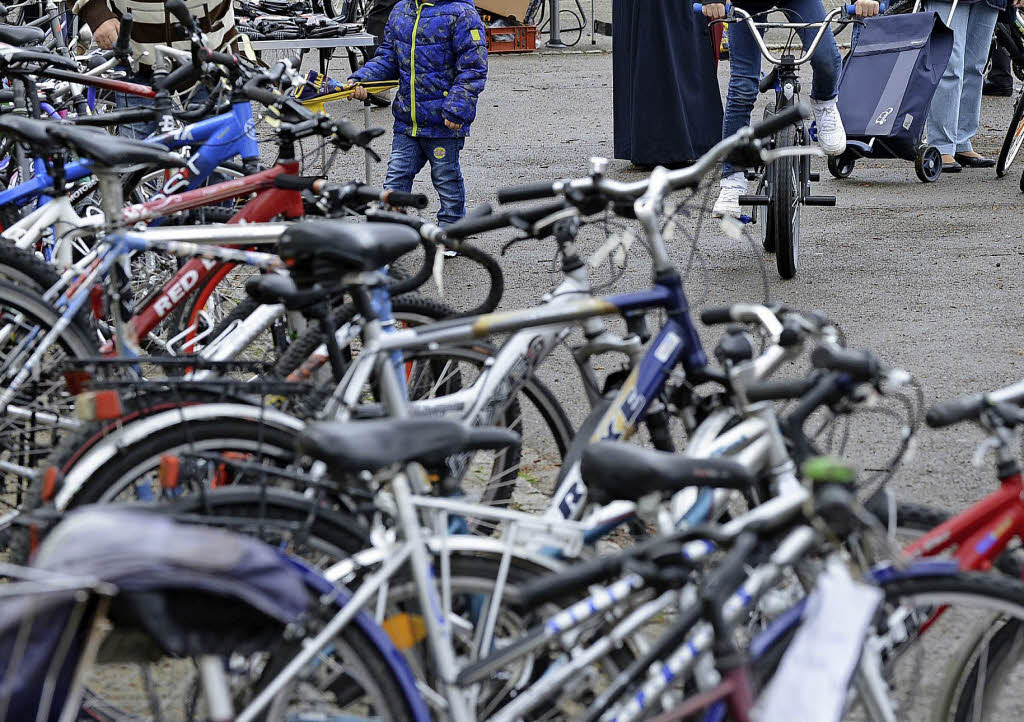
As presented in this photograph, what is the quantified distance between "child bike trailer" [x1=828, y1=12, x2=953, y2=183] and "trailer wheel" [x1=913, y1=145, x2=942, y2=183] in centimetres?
69

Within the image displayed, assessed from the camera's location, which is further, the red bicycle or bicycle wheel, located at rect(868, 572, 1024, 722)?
the red bicycle

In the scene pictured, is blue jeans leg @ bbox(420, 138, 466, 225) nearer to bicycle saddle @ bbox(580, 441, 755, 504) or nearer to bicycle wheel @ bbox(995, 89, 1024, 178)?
bicycle wheel @ bbox(995, 89, 1024, 178)

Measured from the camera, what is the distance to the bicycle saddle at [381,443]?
231 centimetres

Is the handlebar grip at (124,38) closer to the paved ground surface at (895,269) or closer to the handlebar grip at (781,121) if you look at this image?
the paved ground surface at (895,269)

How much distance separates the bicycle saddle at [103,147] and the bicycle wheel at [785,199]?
3357 millimetres

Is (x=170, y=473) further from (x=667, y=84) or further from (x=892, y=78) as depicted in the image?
(x=667, y=84)

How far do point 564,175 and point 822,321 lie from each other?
707 cm

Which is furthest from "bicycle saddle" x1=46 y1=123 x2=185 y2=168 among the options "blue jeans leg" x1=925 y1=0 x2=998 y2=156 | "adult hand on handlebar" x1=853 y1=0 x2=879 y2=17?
"blue jeans leg" x1=925 y1=0 x2=998 y2=156

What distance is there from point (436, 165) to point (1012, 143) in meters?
4.00

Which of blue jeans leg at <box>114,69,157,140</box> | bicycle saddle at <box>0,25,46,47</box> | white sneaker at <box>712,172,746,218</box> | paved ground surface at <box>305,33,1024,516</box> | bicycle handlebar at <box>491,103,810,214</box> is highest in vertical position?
bicycle saddle at <box>0,25,46,47</box>

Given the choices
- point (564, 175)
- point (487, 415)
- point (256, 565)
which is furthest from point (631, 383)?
point (564, 175)

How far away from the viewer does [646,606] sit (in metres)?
2.33

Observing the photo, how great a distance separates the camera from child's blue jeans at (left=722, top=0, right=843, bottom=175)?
719cm

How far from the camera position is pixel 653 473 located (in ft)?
7.42
